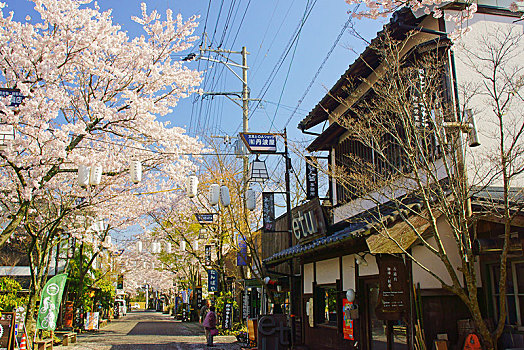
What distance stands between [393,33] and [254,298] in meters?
21.6

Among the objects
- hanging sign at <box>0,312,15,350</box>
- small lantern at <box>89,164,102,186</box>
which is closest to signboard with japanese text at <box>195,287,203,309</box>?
hanging sign at <box>0,312,15,350</box>

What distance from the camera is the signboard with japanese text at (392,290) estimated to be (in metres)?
8.84

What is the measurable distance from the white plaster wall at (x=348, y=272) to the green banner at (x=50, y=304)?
982 centimetres

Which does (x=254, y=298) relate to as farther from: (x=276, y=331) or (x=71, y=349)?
(x=276, y=331)

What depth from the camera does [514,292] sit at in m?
8.21

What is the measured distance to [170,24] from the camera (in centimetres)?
1519

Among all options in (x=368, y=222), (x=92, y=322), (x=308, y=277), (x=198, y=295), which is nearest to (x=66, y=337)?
(x=92, y=322)

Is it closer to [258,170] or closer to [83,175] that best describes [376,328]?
[258,170]

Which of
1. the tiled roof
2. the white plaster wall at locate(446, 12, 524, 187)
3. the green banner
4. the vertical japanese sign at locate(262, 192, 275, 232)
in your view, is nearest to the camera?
the tiled roof

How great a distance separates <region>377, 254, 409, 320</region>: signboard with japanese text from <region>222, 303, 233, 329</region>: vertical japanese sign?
17.0 m

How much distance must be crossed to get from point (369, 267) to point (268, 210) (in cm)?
821

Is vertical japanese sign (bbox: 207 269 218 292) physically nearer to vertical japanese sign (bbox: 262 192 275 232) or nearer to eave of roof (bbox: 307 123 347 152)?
vertical japanese sign (bbox: 262 192 275 232)

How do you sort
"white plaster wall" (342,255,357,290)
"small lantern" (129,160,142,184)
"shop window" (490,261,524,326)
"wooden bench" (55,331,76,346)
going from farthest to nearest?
1. "wooden bench" (55,331,76,346)
2. "small lantern" (129,160,142,184)
3. "white plaster wall" (342,255,357,290)
4. "shop window" (490,261,524,326)

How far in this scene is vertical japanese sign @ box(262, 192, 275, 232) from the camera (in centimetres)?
1845
